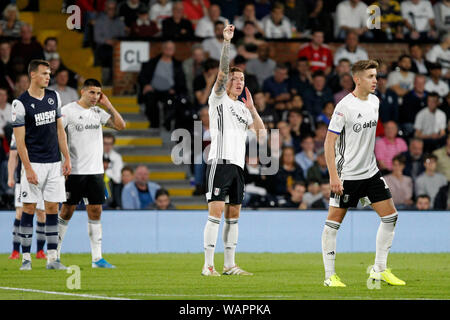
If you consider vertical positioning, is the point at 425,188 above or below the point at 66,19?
below

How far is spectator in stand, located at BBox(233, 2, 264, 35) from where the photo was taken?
2281cm

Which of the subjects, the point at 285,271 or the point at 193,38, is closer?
the point at 285,271

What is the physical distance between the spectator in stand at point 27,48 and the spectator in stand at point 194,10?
13.6 ft

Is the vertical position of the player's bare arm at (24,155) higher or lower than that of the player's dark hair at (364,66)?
lower

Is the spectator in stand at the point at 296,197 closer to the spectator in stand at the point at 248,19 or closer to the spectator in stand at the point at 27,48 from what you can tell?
the spectator in stand at the point at 248,19

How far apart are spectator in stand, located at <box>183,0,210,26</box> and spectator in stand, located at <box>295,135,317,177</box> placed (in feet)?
A: 16.4

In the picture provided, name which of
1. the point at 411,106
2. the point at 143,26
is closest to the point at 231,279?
the point at 411,106

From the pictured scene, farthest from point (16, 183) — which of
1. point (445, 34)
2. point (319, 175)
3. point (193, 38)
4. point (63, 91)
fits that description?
point (445, 34)

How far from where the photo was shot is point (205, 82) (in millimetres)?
21047

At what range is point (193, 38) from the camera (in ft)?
74.5

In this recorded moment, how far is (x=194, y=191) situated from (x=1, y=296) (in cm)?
1037

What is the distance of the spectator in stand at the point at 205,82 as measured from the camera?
68.4ft

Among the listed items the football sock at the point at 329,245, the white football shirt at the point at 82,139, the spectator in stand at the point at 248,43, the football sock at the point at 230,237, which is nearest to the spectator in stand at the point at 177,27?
the spectator in stand at the point at 248,43
